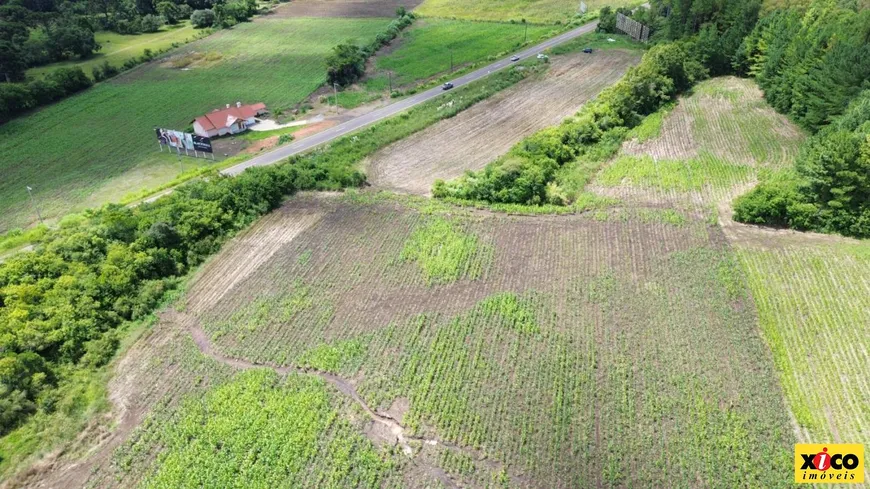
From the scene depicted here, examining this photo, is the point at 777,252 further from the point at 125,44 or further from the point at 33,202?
the point at 125,44

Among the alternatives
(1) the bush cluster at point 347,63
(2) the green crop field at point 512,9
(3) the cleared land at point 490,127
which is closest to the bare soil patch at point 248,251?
(3) the cleared land at point 490,127

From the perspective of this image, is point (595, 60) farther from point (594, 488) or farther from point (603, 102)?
point (594, 488)

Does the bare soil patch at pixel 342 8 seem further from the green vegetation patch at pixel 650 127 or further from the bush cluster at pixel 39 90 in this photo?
the green vegetation patch at pixel 650 127

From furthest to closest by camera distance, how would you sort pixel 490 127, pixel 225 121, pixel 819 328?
pixel 225 121, pixel 490 127, pixel 819 328

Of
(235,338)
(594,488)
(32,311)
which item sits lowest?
(594,488)

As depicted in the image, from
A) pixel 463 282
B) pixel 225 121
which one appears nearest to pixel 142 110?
pixel 225 121

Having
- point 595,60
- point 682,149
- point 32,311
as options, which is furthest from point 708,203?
point 32,311
